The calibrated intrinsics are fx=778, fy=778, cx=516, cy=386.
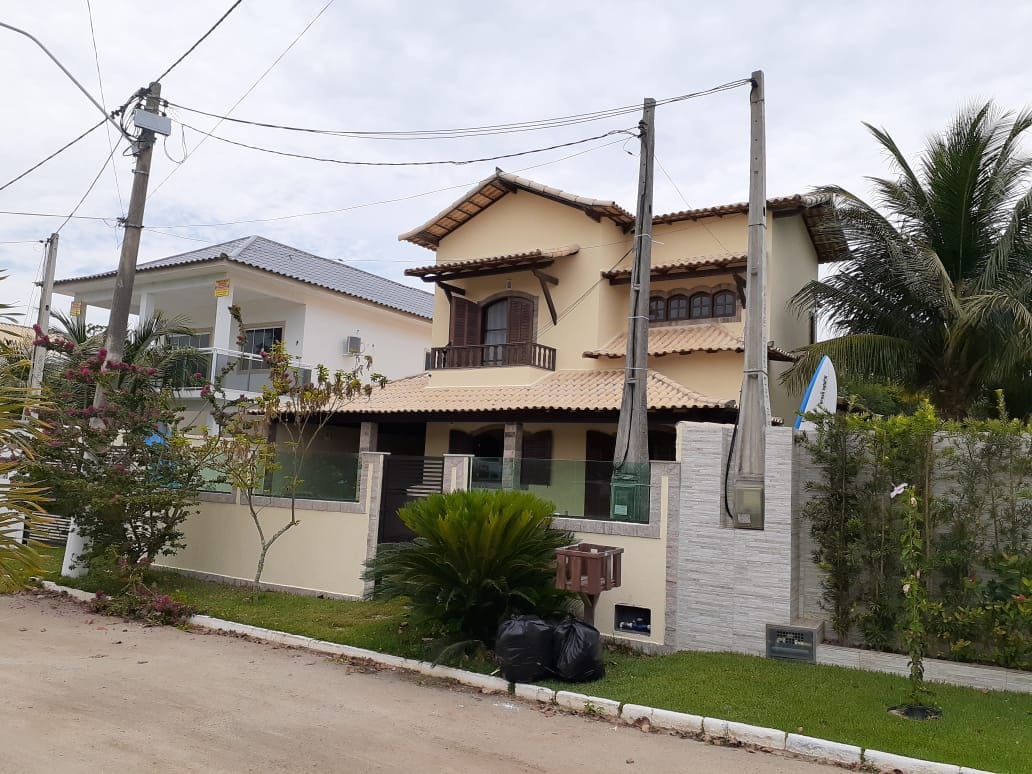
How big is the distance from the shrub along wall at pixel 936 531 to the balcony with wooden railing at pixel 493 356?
921 cm

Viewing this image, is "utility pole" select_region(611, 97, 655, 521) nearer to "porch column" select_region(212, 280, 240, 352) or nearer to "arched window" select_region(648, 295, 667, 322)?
"arched window" select_region(648, 295, 667, 322)

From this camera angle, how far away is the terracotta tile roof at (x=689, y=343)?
1523cm

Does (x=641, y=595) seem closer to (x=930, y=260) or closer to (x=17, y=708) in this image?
(x=17, y=708)

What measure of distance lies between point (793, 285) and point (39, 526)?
16259mm

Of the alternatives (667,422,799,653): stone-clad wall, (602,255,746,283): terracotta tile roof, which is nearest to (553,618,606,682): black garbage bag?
(667,422,799,653): stone-clad wall

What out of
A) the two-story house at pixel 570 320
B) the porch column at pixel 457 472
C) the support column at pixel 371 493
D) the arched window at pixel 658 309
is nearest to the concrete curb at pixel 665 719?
the support column at pixel 371 493

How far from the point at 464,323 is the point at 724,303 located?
609cm

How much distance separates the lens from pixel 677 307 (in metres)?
16.8

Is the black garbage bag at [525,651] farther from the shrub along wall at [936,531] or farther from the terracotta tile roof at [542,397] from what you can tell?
the terracotta tile roof at [542,397]

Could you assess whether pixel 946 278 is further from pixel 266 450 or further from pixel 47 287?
pixel 47 287

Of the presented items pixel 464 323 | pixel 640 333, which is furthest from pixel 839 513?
pixel 464 323

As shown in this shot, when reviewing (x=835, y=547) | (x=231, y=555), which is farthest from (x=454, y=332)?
(x=835, y=547)

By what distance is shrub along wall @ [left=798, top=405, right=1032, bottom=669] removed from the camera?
7.58 metres

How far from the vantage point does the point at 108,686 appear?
24.6ft
